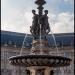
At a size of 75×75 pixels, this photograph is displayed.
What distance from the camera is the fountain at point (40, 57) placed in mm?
18183

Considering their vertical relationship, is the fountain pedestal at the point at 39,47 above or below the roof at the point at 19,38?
below

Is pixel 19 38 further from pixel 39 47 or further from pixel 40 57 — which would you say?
pixel 40 57

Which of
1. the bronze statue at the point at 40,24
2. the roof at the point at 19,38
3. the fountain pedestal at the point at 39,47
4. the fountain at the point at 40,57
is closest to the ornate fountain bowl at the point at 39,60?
the fountain at the point at 40,57

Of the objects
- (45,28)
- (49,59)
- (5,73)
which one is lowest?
(5,73)

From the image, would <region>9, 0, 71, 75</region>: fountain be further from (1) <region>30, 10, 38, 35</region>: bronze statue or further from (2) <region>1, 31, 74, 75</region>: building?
(2) <region>1, 31, 74, 75</region>: building

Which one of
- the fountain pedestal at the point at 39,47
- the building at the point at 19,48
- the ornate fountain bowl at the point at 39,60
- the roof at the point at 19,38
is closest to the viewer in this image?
the ornate fountain bowl at the point at 39,60

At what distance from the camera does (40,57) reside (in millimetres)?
18078

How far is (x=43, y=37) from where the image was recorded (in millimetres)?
21219

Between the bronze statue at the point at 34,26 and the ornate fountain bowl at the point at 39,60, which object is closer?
the ornate fountain bowl at the point at 39,60

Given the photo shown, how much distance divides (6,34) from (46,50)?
227 ft

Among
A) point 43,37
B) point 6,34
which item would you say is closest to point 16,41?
point 6,34

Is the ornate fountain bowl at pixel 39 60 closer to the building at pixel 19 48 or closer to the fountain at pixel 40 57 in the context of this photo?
the fountain at pixel 40 57

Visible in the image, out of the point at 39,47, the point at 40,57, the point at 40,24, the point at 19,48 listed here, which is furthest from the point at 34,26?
the point at 19,48

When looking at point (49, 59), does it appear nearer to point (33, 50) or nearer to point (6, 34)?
point (33, 50)
